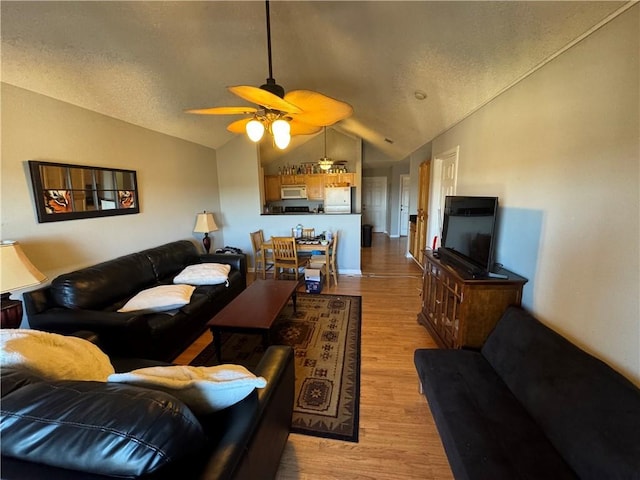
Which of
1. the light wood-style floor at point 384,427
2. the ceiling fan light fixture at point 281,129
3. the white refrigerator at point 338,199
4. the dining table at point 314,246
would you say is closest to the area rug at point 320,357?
the light wood-style floor at point 384,427

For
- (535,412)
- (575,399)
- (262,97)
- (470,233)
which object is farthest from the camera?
(470,233)

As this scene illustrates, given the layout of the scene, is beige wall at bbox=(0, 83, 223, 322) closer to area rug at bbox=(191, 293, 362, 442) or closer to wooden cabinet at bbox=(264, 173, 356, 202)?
area rug at bbox=(191, 293, 362, 442)

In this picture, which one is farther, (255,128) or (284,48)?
(284,48)

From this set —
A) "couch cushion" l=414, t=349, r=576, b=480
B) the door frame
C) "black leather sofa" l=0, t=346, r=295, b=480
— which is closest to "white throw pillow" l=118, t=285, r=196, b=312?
"black leather sofa" l=0, t=346, r=295, b=480

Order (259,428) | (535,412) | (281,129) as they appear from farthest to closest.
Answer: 1. (281,129)
2. (535,412)
3. (259,428)

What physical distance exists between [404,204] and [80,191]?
7768 millimetres

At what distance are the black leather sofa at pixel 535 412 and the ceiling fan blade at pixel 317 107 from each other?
188cm

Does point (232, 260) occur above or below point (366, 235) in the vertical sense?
above

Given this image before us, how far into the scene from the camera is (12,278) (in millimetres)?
1764

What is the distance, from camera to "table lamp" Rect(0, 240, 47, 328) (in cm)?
174

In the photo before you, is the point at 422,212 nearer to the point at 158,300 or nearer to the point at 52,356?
the point at 158,300

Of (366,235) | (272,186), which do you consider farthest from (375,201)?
(272,186)

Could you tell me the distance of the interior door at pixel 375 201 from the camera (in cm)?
897

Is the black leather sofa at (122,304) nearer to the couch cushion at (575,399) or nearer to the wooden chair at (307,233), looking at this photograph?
the wooden chair at (307,233)
